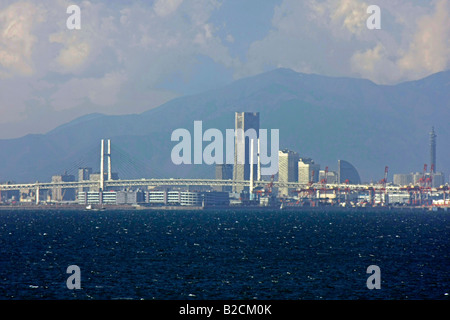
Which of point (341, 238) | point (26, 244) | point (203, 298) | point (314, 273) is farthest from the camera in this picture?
point (341, 238)

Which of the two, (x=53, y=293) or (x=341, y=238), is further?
(x=341, y=238)

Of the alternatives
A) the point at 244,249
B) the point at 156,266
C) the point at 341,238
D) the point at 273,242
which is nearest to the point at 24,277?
the point at 156,266

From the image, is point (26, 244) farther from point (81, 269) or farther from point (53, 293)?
point (53, 293)

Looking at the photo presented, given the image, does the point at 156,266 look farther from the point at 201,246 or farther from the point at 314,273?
the point at 201,246

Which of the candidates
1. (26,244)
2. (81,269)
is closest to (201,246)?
(26,244)

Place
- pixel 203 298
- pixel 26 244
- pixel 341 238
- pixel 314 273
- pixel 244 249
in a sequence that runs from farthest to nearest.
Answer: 1. pixel 341 238
2. pixel 26 244
3. pixel 244 249
4. pixel 314 273
5. pixel 203 298
